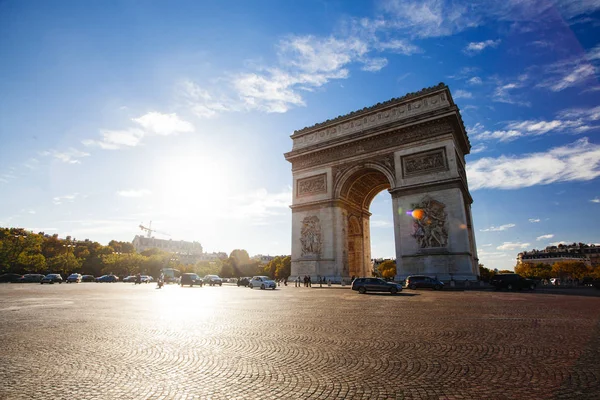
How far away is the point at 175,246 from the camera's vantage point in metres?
167

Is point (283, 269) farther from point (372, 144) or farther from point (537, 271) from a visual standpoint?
point (537, 271)

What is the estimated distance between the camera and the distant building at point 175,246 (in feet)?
483

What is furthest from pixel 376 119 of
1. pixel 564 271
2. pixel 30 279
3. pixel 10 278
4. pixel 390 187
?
pixel 564 271

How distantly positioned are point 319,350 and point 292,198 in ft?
101

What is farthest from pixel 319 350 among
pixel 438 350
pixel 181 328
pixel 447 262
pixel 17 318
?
pixel 447 262

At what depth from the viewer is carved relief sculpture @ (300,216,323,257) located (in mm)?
32281

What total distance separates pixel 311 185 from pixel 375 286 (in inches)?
651

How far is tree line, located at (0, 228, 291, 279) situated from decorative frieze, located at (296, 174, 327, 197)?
49.7m

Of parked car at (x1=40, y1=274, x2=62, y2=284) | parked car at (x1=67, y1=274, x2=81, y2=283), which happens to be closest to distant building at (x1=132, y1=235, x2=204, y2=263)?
parked car at (x1=67, y1=274, x2=81, y2=283)

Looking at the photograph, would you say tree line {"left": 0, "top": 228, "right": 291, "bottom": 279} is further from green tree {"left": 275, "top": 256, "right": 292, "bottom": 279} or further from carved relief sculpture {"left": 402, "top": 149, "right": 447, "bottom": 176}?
carved relief sculpture {"left": 402, "top": 149, "right": 447, "bottom": 176}

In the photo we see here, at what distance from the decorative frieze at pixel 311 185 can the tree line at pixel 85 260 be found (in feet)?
163

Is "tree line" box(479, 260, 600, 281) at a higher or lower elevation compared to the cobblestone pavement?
higher

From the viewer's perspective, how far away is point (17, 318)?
9.15 meters

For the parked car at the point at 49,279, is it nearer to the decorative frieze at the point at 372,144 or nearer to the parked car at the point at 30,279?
the parked car at the point at 30,279
